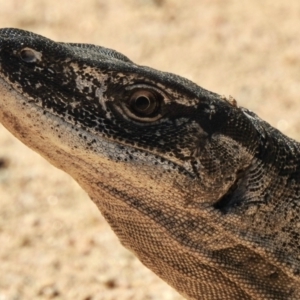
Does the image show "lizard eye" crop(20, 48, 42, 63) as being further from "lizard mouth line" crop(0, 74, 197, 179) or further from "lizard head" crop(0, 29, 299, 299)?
"lizard mouth line" crop(0, 74, 197, 179)

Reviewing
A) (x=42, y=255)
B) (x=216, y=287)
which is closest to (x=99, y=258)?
(x=42, y=255)

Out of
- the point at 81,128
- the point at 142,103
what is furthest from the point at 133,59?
the point at 81,128

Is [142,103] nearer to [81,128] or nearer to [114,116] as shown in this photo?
[114,116]

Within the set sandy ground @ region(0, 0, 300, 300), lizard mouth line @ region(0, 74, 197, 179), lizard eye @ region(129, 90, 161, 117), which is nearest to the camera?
lizard mouth line @ region(0, 74, 197, 179)

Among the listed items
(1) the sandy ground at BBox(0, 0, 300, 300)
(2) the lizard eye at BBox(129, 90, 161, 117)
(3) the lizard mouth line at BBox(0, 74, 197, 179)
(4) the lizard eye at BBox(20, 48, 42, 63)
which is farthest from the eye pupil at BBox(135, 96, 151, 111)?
(1) the sandy ground at BBox(0, 0, 300, 300)

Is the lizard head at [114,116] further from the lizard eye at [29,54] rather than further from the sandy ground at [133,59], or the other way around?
the sandy ground at [133,59]

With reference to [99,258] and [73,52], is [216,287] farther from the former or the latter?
[99,258]

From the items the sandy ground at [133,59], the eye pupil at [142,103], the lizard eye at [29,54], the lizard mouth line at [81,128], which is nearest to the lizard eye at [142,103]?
the eye pupil at [142,103]
